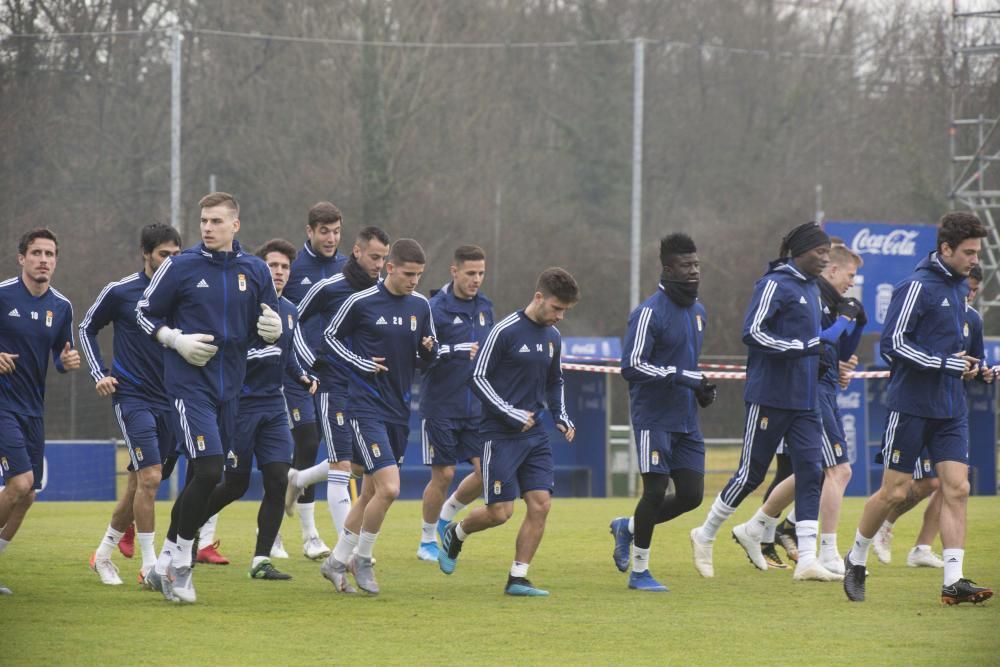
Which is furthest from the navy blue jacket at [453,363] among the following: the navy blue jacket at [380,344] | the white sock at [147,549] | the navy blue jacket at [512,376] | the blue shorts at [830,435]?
the white sock at [147,549]

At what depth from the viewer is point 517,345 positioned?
33.0ft

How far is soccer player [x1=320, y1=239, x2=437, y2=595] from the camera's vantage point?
9945 millimetres

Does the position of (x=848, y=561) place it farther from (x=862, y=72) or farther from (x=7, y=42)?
(x=862, y=72)

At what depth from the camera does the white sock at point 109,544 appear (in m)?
10.7

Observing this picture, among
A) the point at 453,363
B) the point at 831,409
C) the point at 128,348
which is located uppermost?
the point at 128,348

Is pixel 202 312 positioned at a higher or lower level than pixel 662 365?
higher

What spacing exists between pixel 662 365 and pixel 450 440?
9.12ft

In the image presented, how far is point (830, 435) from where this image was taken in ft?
38.0

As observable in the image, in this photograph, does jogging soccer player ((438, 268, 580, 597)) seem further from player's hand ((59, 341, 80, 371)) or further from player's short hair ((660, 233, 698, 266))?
player's hand ((59, 341, 80, 371))

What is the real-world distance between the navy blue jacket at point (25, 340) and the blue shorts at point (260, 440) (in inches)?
50.7

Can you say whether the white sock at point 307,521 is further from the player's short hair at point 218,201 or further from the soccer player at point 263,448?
the player's short hair at point 218,201

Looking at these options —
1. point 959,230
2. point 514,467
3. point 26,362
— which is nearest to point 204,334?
point 26,362

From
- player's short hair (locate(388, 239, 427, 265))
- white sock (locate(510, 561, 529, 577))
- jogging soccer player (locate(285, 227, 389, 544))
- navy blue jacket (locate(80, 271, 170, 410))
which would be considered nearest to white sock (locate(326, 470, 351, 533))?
jogging soccer player (locate(285, 227, 389, 544))

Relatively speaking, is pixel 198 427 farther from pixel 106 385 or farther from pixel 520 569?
pixel 520 569
